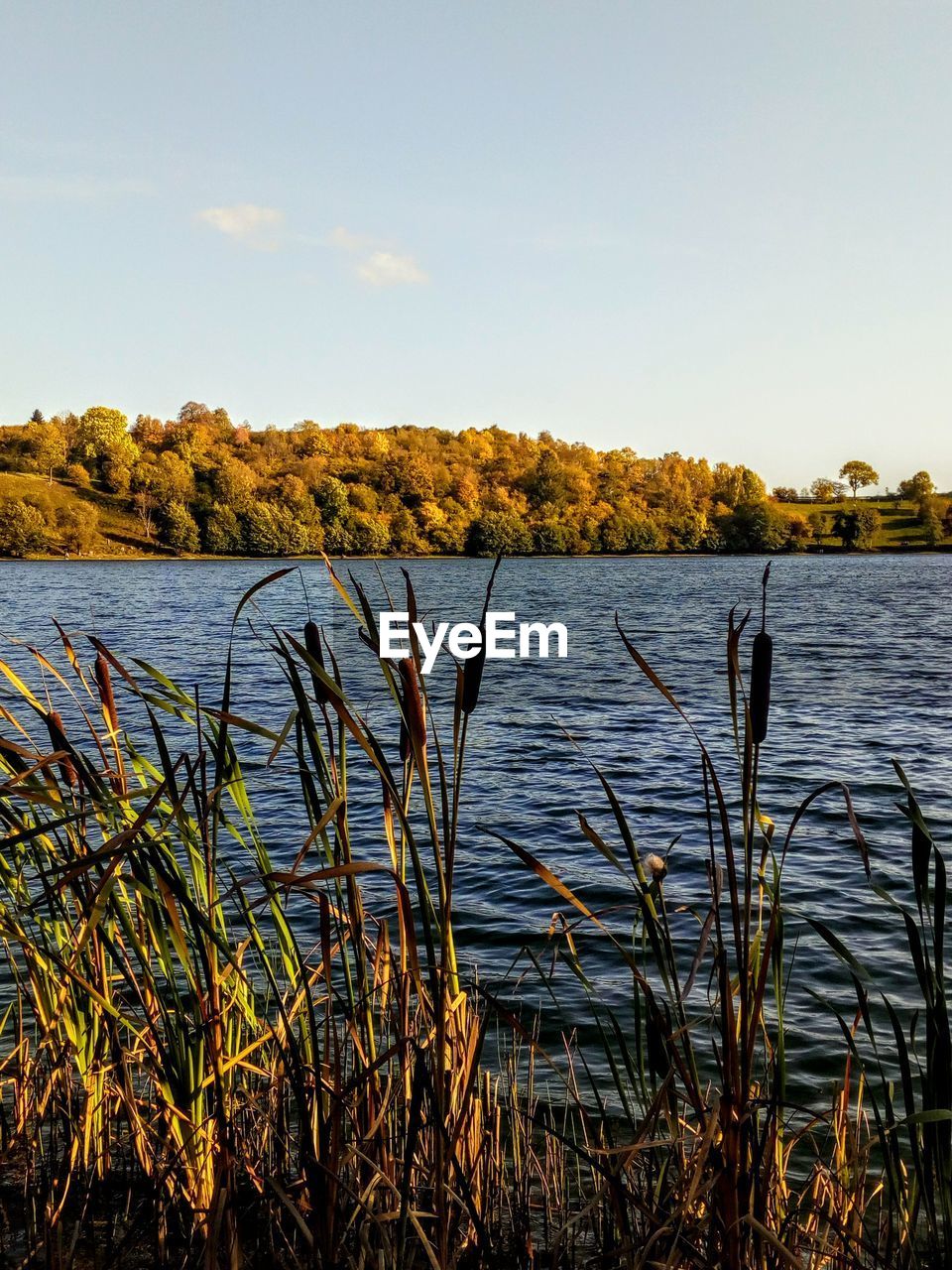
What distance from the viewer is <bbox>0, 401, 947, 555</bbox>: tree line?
136750mm

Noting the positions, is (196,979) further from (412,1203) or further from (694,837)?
(694,837)

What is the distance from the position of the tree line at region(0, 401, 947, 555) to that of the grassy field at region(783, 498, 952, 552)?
2.81 meters

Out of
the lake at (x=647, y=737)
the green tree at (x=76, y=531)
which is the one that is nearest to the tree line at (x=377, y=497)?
the green tree at (x=76, y=531)

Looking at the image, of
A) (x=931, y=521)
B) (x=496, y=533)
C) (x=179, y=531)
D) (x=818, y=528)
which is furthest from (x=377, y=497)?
(x=931, y=521)

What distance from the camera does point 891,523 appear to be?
174 meters

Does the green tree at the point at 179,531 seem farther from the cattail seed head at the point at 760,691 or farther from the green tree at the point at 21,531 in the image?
the cattail seed head at the point at 760,691

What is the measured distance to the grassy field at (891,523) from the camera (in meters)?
168

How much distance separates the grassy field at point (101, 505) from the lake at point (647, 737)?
67988 millimetres

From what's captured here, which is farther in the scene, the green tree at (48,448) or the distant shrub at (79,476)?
the green tree at (48,448)

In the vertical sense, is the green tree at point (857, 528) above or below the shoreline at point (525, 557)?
above

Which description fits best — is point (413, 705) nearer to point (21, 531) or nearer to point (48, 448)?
point (21, 531)

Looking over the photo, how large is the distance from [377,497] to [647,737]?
127 m

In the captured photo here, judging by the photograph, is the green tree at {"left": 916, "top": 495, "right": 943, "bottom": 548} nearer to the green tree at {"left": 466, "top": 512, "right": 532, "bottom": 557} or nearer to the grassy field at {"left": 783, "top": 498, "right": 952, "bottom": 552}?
the grassy field at {"left": 783, "top": 498, "right": 952, "bottom": 552}

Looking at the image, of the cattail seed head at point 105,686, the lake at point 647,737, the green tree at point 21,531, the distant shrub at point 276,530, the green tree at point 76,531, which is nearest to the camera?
the cattail seed head at point 105,686
